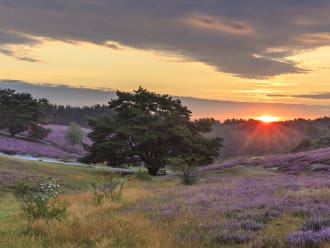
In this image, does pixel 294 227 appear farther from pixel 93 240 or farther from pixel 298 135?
pixel 298 135

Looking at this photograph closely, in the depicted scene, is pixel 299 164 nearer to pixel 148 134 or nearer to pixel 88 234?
pixel 148 134

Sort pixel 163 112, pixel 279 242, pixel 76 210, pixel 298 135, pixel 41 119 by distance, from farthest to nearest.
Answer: pixel 298 135
pixel 41 119
pixel 163 112
pixel 76 210
pixel 279 242

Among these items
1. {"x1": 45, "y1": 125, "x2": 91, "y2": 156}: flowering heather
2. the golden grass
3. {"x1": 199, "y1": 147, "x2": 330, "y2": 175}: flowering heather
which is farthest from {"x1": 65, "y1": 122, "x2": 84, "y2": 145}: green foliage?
the golden grass

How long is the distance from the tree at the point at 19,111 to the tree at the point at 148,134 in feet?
89.3

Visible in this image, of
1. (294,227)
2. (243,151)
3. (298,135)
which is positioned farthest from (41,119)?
(298,135)

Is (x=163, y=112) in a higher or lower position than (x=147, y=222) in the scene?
higher

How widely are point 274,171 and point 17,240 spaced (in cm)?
2878

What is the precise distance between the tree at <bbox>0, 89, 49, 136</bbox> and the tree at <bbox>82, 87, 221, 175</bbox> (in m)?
27.2

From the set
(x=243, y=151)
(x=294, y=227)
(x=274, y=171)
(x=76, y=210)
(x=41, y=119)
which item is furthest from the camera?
(x=243, y=151)

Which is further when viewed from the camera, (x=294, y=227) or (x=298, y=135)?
(x=298, y=135)

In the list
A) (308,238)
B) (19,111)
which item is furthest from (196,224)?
(19,111)

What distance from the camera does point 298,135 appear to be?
134 metres

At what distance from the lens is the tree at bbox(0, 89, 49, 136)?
6881 centimetres

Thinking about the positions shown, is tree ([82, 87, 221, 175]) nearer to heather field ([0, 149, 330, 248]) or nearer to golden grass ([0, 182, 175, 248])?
heather field ([0, 149, 330, 248])
